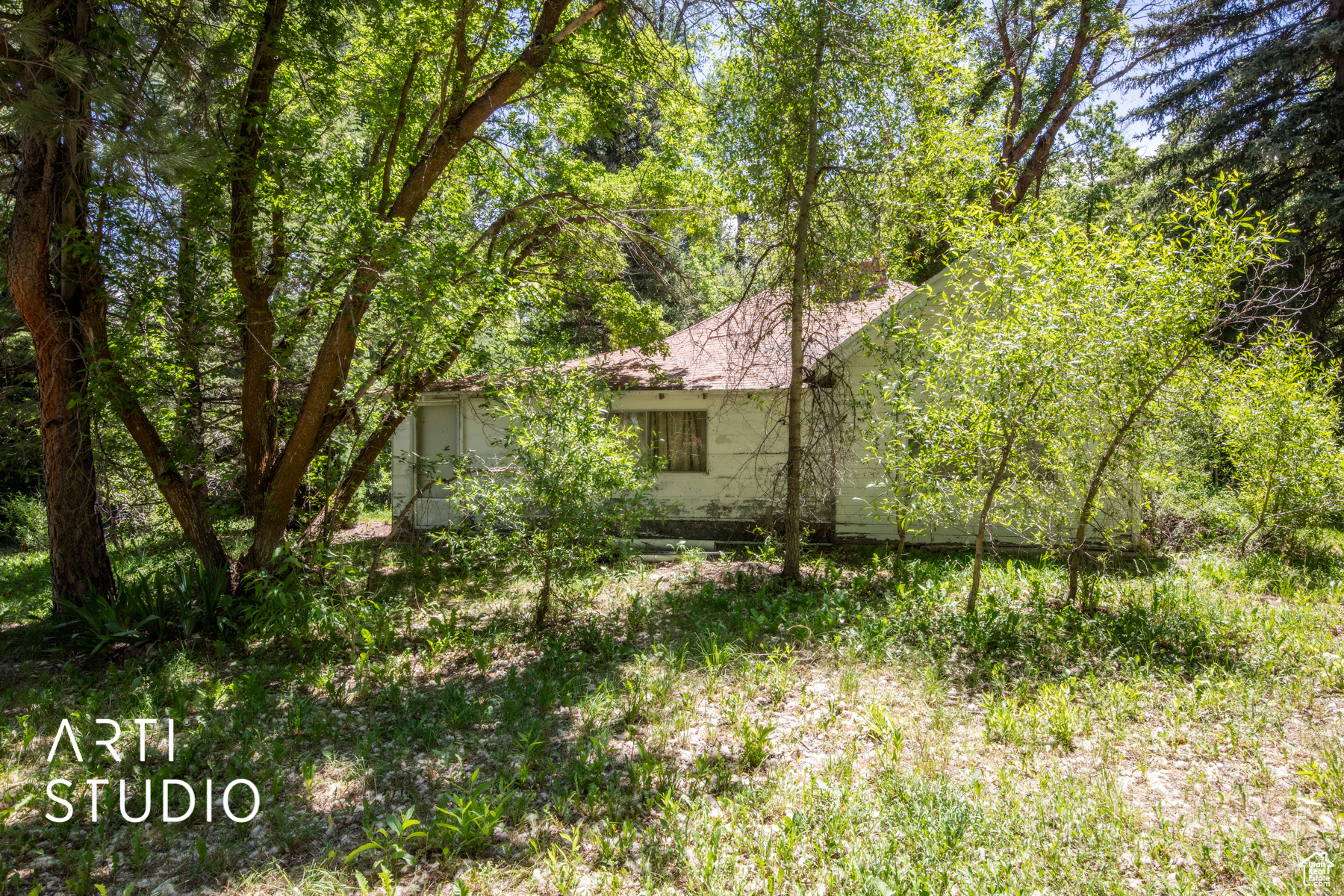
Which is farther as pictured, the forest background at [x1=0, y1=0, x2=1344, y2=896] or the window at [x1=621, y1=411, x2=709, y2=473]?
the window at [x1=621, y1=411, x2=709, y2=473]

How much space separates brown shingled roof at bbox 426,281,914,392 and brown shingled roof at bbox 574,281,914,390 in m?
0.01

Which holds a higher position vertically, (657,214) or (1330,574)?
(657,214)

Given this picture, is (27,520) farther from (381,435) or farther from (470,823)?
(470,823)

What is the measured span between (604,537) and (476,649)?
165 cm

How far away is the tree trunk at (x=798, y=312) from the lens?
8445 millimetres

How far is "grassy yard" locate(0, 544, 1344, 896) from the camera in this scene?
3.64m

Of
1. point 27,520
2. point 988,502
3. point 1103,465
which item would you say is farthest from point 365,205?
point 27,520

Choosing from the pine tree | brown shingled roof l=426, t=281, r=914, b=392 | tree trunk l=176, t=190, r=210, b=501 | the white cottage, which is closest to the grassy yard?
tree trunk l=176, t=190, r=210, b=501

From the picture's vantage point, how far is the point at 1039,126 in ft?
55.3

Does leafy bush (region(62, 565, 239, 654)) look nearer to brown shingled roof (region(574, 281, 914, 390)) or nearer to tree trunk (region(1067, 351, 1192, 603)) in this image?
brown shingled roof (region(574, 281, 914, 390))

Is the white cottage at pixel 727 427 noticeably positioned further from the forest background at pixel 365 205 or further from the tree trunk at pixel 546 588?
the tree trunk at pixel 546 588

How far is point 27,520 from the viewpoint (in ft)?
53.2

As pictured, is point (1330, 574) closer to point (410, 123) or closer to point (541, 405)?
point (541, 405)

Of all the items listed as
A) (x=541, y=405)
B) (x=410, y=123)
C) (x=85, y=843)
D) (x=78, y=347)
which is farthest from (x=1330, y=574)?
(x=78, y=347)
